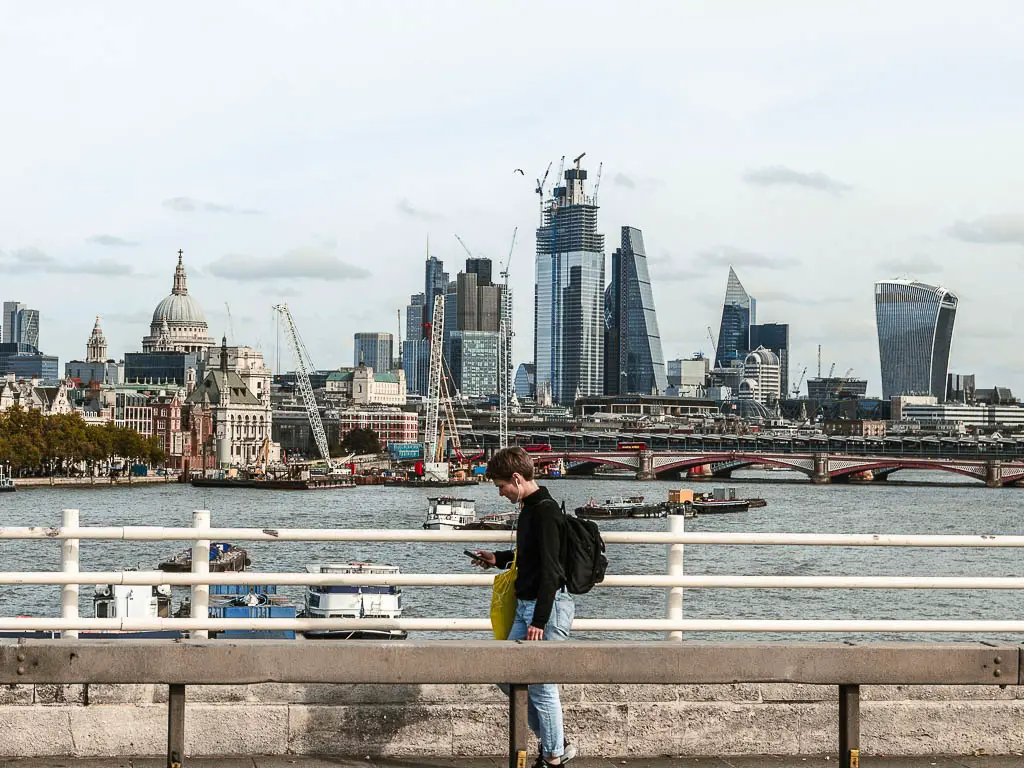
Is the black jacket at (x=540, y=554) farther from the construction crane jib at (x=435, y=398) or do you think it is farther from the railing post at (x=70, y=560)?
the construction crane jib at (x=435, y=398)

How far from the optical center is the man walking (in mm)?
6809

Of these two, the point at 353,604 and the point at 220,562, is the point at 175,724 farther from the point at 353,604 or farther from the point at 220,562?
the point at 220,562

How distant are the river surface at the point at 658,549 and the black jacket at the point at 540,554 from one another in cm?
898

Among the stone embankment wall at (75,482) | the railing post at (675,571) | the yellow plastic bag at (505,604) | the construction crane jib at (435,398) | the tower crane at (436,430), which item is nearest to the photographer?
the yellow plastic bag at (505,604)

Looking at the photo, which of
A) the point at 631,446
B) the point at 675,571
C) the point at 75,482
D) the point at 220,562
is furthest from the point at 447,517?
the point at 631,446

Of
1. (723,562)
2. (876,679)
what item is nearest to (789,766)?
(876,679)

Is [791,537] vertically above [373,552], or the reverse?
[791,537]

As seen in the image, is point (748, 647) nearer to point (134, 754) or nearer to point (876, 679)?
point (876, 679)

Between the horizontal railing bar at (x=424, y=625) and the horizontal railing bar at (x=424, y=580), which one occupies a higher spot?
the horizontal railing bar at (x=424, y=580)

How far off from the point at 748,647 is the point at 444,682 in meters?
1.44

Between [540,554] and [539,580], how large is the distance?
0.42ft

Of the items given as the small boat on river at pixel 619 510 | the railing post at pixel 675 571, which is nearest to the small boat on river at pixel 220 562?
the small boat on river at pixel 619 510

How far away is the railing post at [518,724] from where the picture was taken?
6.83 meters

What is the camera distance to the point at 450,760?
738 cm
